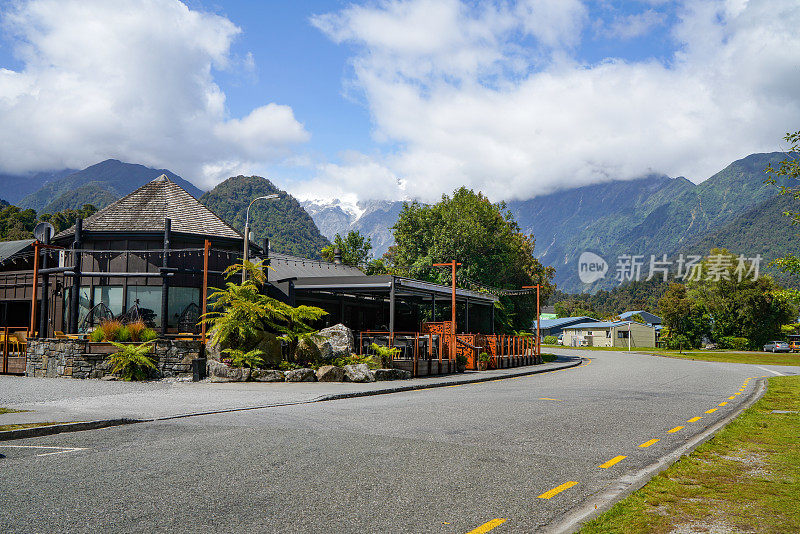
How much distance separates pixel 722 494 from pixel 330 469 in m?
4.07

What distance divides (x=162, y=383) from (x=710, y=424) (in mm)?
15244

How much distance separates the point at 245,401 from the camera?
47.0 ft

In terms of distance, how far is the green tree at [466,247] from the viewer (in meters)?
48.2

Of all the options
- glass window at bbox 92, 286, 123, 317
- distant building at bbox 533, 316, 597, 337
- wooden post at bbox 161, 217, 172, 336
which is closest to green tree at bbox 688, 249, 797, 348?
distant building at bbox 533, 316, 597, 337

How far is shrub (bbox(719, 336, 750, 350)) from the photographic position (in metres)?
77.6

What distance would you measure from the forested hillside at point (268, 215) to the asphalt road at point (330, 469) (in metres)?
121

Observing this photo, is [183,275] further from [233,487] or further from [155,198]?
[233,487]

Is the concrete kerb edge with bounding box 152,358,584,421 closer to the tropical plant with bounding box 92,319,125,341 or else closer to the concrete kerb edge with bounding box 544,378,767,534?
the concrete kerb edge with bounding box 544,378,767,534

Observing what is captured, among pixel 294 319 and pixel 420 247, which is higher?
pixel 420 247

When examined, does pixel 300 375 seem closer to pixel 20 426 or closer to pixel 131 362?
pixel 131 362

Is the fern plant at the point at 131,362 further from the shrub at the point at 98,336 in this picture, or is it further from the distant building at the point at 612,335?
the distant building at the point at 612,335

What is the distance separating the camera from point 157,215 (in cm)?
3116

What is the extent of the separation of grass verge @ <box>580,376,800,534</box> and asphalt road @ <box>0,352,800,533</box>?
20.4 inches

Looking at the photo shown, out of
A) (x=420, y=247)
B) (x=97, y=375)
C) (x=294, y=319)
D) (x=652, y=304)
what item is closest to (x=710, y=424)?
(x=294, y=319)
